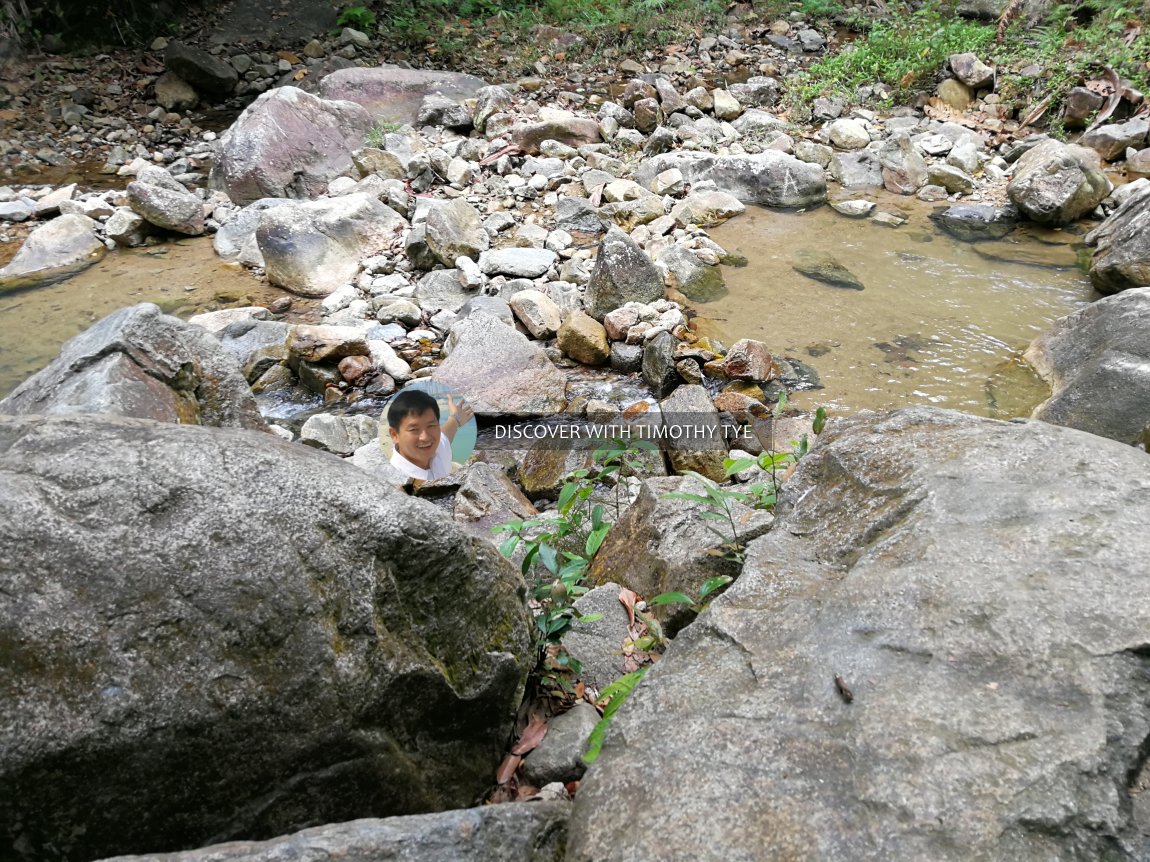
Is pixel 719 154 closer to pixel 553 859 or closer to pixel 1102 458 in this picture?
pixel 1102 458

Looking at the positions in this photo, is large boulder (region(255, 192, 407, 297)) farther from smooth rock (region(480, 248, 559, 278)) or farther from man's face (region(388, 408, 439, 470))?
man's face (region(388, 408, 439, 470))

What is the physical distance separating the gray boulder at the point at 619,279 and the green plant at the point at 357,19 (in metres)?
8.51

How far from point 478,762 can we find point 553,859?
18.5 inches

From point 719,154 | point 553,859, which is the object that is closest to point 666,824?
point 553,859

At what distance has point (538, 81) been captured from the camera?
10797 millimetres

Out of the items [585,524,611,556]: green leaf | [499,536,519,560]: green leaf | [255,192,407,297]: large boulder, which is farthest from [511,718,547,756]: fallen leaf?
[255,192,407,297]: large boulder

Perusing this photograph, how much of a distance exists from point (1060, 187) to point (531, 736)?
720cm

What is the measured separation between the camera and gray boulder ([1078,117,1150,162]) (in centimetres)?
797

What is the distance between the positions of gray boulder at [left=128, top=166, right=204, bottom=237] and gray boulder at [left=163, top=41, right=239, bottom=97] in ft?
12.3

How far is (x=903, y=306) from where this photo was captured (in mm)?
6070

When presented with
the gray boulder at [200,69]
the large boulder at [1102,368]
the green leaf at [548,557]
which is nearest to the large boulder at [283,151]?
the gray boulder at [200,69]

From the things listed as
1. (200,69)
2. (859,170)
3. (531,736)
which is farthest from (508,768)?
(200,69)

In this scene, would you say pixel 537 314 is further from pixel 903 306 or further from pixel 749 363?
pixel 903 306

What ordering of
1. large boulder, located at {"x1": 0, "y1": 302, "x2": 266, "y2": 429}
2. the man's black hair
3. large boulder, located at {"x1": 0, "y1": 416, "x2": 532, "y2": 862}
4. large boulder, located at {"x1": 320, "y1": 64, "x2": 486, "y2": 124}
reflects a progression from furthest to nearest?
large boulder, located at {"x1": 320, "y1": 64, "x2": 486, "y2": 124} → large boulder, located at {"x1": 0, "y1": 302, "x2": 266, "y2": 429} → the man's black hair → large boulder, located at {"x1": 0, "y1": 416, "x2": 532, "y2": 862}
